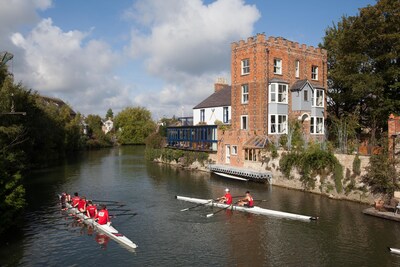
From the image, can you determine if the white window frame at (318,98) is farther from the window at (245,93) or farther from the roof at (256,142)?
the roof at (256,142)

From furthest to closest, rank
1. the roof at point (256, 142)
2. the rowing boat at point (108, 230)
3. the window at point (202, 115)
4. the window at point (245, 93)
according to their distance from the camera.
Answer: the window at point (202, 115), the window at point (245, 93), the roof at point (256, 142), the rowing boat at point (108, 230)

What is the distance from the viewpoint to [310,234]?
19016mm

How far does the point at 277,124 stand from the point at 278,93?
3.22 metres

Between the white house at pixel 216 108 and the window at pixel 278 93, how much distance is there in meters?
8.42

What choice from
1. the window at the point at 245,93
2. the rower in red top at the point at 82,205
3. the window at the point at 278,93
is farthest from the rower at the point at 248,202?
the window at the point at 245,93

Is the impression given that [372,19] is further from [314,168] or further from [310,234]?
[310,234]

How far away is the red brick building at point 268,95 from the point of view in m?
36.6

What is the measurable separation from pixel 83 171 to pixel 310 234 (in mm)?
33466

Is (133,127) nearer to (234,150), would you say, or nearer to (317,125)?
(234,150)

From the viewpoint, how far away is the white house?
148 feet

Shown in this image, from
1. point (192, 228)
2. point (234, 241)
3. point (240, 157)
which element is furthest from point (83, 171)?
point (234, 241)

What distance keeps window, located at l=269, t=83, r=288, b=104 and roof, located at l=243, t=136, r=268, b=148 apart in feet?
13.8

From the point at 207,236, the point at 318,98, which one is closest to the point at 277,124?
the point at 318,98

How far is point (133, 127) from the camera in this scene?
110m
